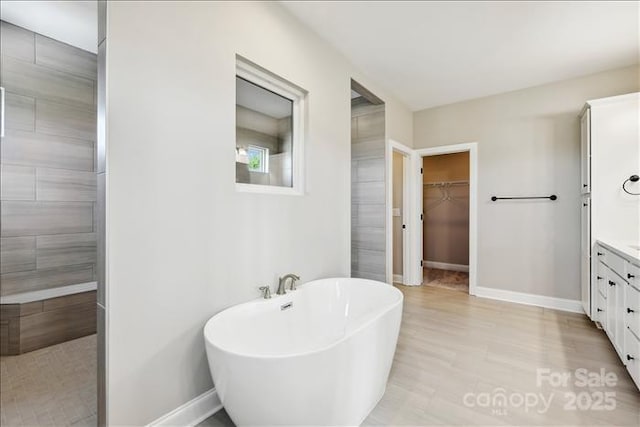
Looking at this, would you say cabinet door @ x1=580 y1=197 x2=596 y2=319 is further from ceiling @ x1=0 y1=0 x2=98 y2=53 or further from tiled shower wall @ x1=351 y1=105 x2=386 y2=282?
ceiling @ x1=0 y1=0 x2=98 y2=53

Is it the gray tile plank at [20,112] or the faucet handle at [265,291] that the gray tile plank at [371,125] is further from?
the gray tile plank at [20,112]

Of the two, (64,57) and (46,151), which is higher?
(64,57)

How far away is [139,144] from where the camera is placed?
1.40 m

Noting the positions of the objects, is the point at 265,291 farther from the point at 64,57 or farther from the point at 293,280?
the point at 64,57

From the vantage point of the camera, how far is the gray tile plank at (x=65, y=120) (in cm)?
246

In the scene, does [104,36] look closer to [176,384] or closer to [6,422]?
[176,384]

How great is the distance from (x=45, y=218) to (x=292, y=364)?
2.59 metres

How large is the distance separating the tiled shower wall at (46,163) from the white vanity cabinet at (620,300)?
4.11 m

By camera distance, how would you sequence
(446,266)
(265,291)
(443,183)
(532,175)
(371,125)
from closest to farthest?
1. (265,291)
2. (532,175)
3. (371,125)
4. (443,183)
5. (446,266)

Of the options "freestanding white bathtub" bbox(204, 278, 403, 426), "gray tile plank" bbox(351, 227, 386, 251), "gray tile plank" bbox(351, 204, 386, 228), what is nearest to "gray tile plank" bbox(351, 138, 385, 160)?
"gray tile plank" bbox(351, 204, 386, 228)

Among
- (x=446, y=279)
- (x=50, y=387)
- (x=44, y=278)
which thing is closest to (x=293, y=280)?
(x=50, y=387)

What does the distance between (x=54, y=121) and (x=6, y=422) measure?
7.21ft

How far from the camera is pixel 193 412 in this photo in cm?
159

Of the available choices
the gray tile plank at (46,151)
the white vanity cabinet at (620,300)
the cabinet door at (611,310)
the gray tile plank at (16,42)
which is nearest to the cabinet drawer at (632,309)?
the white vanity cabinet at (620,300)
